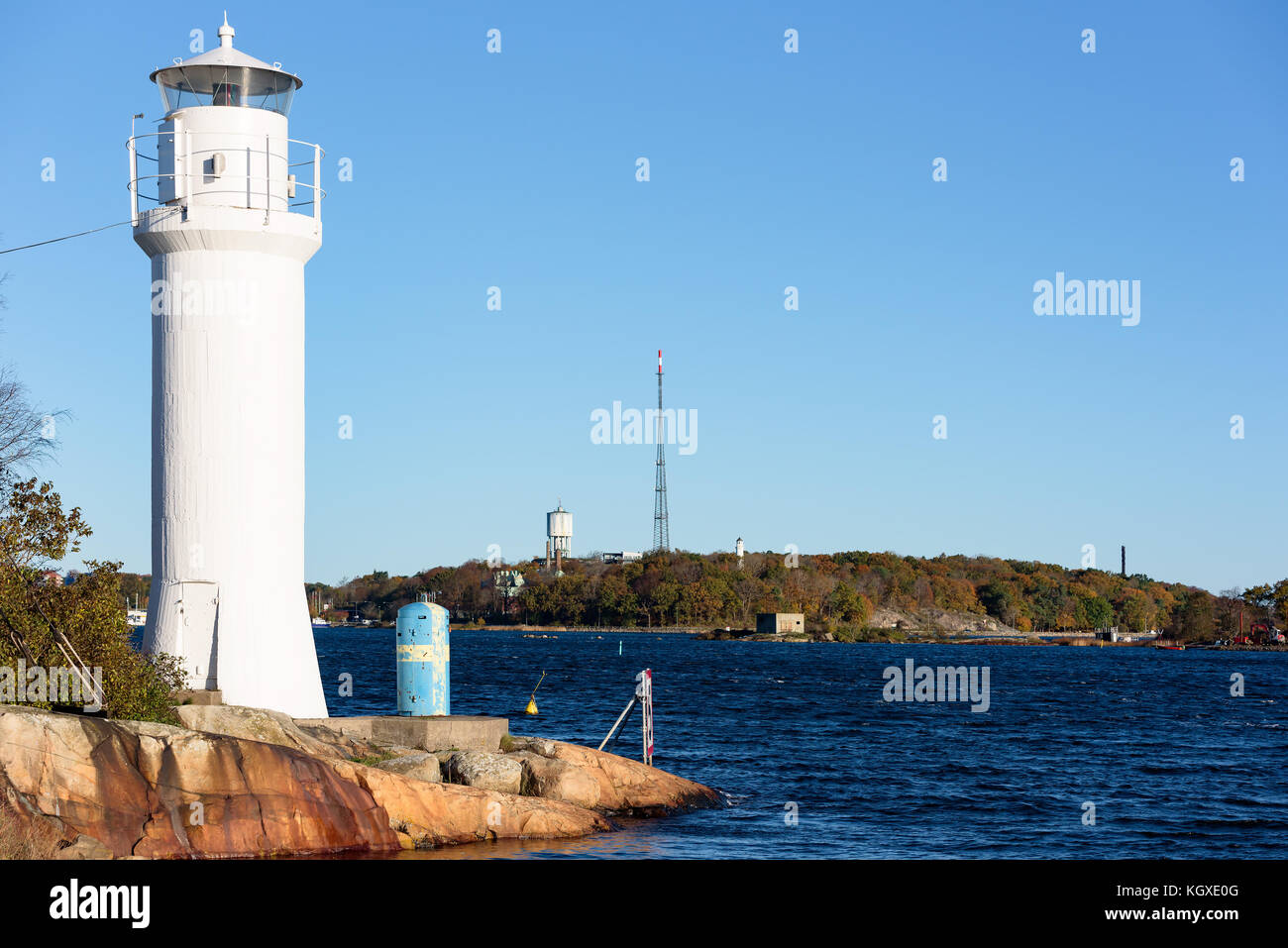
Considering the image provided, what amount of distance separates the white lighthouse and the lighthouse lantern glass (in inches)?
1.0

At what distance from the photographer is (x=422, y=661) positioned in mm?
26203

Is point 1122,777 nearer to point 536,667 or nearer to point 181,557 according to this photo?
point 181,557

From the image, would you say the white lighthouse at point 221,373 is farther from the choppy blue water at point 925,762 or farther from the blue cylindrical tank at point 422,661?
the choppy blue water at point 925,762

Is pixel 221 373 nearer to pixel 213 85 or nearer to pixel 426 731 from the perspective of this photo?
pixel 213 85

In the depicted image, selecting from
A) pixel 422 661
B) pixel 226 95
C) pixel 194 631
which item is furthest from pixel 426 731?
pixel 226 95

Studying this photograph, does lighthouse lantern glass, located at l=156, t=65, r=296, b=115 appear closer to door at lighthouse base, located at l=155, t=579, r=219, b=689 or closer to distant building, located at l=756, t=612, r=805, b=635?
door at lighthouse base, located at l=155, t=579, r=219, b=689

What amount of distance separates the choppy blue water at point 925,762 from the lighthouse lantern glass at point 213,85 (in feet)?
45.2

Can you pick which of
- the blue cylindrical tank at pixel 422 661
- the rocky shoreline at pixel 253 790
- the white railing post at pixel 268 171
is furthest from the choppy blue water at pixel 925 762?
the white railing post at pixel 268 171

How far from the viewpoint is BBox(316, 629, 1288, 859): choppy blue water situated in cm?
2523

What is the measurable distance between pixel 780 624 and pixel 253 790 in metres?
175

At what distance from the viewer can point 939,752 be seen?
41.4m

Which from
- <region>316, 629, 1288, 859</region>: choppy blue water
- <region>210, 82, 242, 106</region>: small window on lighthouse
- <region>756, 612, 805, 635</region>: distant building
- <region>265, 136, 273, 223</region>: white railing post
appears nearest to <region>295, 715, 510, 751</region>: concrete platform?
<region>316, 629, 1288, 859</region>: choppy blue water
